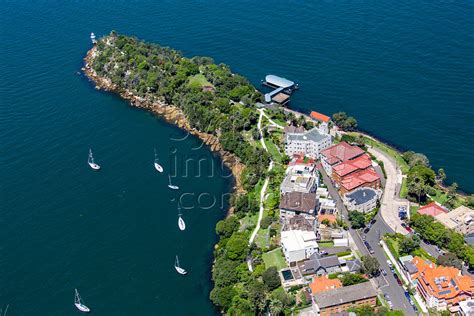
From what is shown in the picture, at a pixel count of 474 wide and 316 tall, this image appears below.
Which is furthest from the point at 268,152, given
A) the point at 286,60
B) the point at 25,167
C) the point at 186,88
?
the point at 25,167

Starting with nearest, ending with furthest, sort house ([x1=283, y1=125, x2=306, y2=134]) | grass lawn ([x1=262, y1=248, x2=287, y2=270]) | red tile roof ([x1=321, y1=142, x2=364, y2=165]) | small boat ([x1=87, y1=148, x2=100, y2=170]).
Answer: grass lawn ([x1=262, y1=248, x2=287, y2=270]) → red tile roof ([x1=321, y1=142, x2=364, y2=165]) → small boat ([x1=87, y1=148, x2=100, y2=170]) → house ([x1=283, y1=125, x2=306, y2=134])

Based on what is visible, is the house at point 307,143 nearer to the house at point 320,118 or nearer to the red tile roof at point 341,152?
the red tile roof at point 341,152

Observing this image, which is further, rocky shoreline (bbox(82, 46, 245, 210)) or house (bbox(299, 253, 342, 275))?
rocky shoreline (bbox(82, 46, 245, 210))

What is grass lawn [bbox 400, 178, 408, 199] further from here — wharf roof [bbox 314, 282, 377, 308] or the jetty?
the jetty

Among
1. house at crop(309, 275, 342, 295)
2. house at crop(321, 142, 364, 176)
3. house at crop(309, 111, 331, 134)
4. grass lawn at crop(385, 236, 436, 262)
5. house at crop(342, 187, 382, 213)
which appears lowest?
house at crop(309, 275, 342, 295)

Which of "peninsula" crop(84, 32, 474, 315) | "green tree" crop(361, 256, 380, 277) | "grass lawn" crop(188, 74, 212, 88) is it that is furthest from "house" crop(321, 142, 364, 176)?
"grass lawn" crop(188, 74, 212, 88)

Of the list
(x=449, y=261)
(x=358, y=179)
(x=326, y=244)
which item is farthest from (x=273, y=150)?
(x=449, y=261)

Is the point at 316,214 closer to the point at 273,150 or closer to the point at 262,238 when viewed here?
the point at 262,238
